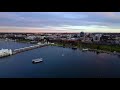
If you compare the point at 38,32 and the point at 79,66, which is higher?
the point at 38,32

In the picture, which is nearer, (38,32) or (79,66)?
(79,66)

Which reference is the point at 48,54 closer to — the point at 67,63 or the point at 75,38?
the point at 67,63

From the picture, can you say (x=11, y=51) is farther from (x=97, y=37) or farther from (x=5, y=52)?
(x=97, y=37)

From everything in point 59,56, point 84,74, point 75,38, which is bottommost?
point 84,74

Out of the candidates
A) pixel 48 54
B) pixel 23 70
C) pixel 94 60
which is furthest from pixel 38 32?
pixel 94 60

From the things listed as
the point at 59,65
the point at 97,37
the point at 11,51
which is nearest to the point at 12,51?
the point at 11,51

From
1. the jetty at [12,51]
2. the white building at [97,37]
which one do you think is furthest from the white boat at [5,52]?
the white building at [97,37]

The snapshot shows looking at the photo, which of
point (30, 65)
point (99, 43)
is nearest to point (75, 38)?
point (99, 43)

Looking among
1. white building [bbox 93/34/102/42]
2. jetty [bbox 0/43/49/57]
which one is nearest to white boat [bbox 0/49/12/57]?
jetty [bbox 0/43/49/57]
